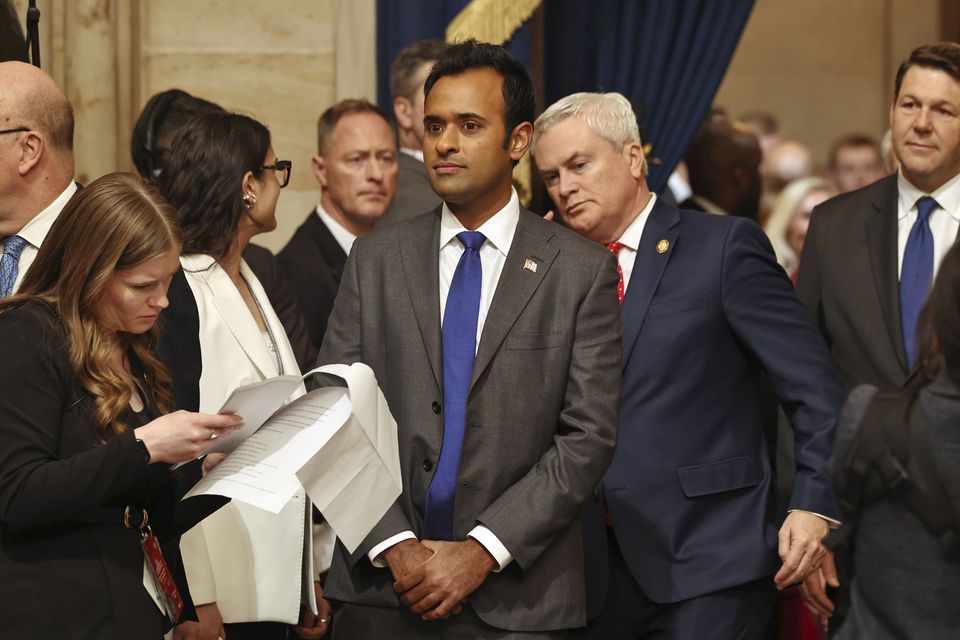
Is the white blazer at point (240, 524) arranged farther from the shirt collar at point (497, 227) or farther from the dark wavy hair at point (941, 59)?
the dark wavy hair at point (941, 59)

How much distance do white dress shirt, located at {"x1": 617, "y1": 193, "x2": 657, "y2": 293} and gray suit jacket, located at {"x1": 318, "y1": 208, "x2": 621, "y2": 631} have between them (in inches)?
23.1

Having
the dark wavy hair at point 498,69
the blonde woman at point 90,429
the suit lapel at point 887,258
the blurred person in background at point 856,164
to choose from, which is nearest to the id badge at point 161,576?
the blonde woman at point 90,429

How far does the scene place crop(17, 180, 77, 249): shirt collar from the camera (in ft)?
12.8

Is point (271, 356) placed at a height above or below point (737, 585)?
above

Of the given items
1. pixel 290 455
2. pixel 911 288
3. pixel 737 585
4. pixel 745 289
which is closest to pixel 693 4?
pixel 911 288

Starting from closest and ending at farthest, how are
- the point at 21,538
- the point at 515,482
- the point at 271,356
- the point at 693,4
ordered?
the point at 21,538 < the point at 515,482 < the point at 271,356 < the point at 693,4

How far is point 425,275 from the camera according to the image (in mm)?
3449

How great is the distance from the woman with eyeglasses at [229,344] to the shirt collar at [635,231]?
1.00m

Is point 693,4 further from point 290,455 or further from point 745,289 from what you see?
point 290,455

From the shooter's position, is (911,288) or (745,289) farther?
(911,288)

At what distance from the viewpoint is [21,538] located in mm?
2930

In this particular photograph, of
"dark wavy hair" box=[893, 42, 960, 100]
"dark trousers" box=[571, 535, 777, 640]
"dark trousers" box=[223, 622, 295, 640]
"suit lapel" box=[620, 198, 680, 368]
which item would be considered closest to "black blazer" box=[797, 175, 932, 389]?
"dark wavy hair" box=[893, 42, 960, 100]

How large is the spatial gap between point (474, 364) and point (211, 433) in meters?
0.66

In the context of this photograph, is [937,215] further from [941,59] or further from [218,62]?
[218,62]
